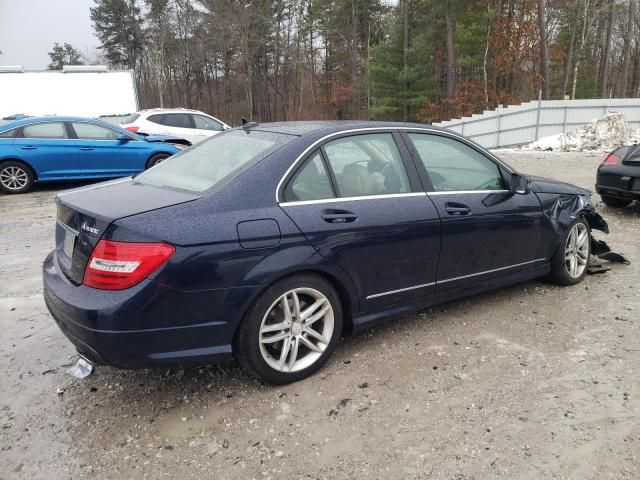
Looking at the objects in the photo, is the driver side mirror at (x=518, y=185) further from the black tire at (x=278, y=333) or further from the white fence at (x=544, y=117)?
the white fence at (x=544, y=117)

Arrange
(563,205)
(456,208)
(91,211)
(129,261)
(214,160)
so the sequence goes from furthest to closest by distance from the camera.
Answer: (563,205) < (456,208) < (214,160) < (91,211) < (129,261)

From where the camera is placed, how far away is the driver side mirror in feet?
13.0

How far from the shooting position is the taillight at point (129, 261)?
8.07ft

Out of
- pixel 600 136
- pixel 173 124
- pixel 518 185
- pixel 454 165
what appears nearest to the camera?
pixel 454 165

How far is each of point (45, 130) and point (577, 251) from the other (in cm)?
946

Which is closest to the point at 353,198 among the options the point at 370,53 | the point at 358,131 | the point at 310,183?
the point at 310,183

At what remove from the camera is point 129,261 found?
2.46 metres

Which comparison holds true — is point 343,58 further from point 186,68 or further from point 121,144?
point 121,144

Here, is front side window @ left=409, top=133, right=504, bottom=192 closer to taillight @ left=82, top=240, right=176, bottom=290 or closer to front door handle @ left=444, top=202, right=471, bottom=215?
front door handle @ left=444, top=202, right=471, bottom=215

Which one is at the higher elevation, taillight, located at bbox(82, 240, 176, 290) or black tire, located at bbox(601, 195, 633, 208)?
taillight, located at bbox(82, 240, 176, 290)

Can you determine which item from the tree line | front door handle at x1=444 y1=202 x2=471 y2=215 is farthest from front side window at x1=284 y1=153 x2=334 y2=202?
the tree line

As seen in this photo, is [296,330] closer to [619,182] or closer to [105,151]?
[619,182]

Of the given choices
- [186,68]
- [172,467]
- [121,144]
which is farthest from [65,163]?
[186,68]

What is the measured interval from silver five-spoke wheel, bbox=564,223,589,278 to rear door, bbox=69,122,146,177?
854 centimetres
